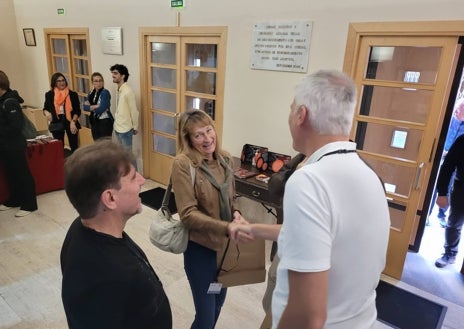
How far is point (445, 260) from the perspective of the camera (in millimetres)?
3014

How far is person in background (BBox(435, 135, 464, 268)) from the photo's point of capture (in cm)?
269

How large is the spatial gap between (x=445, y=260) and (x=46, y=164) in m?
4.52

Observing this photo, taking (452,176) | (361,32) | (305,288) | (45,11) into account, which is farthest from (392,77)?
(45,11)

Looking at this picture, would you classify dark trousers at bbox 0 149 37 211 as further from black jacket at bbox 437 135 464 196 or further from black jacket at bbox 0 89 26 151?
black jacket at bbox 437 135 464 196

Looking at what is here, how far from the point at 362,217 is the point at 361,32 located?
85.8 inches

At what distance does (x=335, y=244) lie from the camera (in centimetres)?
77

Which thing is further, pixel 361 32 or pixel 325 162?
pixel 361 32

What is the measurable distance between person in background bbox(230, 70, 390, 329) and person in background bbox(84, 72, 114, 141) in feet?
13.5

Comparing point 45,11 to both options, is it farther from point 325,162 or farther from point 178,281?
point 325,162

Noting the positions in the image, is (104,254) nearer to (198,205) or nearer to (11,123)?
(198,205)

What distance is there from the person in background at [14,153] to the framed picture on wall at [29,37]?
3525mm

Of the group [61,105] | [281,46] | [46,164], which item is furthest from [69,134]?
[281,46]

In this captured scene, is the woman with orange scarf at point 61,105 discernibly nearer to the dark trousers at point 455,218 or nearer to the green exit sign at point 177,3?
the green exit sign at point 177,3

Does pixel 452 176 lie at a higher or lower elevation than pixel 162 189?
higher
